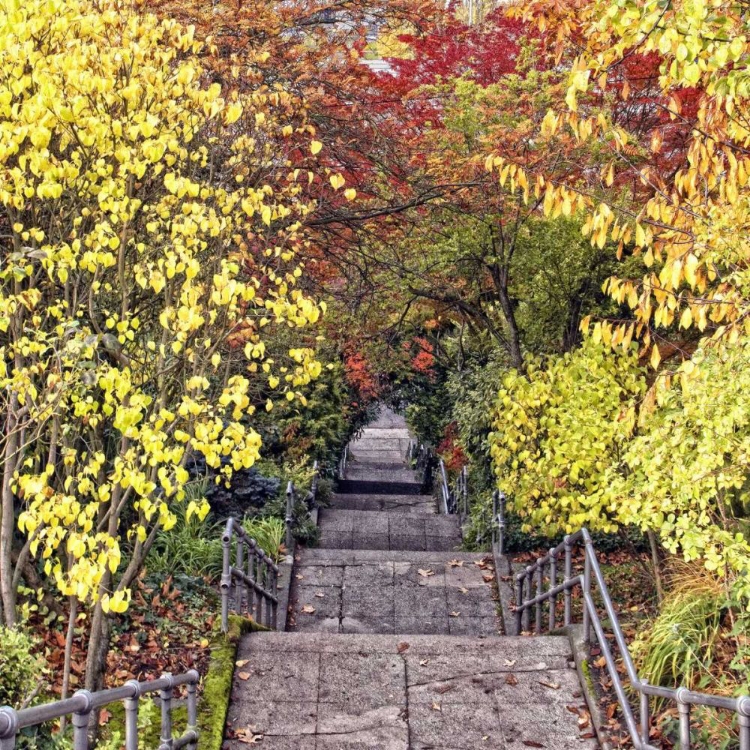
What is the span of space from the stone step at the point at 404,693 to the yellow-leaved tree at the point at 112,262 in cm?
132

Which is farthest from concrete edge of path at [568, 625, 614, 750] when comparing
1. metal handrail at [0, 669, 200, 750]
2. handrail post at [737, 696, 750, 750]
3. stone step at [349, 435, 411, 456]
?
stone step at [349, 435, 411, 456]

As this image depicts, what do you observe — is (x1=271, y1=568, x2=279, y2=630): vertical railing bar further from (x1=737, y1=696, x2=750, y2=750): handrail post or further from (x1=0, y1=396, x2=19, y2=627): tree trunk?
(x1=737, y1=696, x2=750, y2=750): handrail post

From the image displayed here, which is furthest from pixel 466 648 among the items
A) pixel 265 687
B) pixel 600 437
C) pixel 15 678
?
pixel 15 678

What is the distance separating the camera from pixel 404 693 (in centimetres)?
629

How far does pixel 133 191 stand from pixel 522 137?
179 inches

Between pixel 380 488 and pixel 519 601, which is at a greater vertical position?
pixel 519 601

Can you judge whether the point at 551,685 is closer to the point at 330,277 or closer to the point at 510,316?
the point at 510,316

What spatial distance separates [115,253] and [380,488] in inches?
619

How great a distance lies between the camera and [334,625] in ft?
30.0

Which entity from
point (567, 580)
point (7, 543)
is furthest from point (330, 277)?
point (7, 543)

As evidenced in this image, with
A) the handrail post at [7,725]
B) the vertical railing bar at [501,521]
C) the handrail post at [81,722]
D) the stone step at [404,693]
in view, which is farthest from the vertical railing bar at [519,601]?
the handrail post at [7,725]

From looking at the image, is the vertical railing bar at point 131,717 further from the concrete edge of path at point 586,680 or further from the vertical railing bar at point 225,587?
the concrete edge of path at point 586,680

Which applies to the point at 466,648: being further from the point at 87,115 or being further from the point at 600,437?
the point at 87,115

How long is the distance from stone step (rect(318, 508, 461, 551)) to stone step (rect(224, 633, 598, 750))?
5.55 meters
